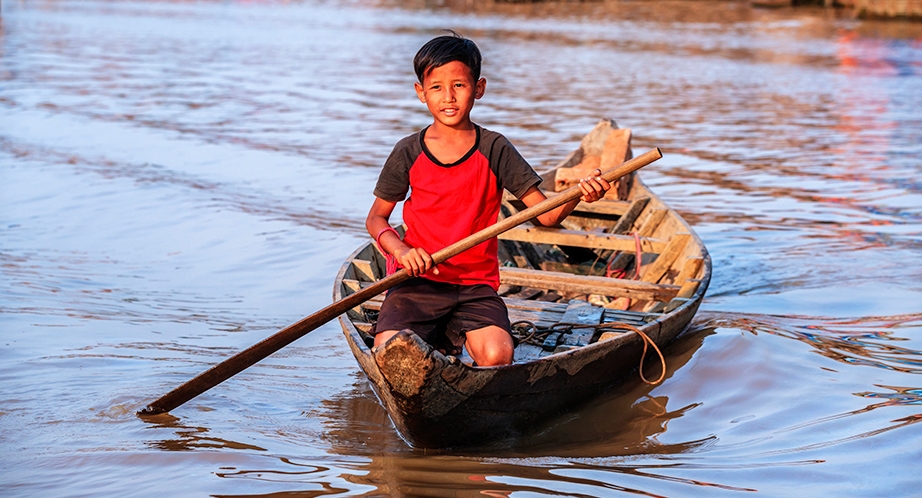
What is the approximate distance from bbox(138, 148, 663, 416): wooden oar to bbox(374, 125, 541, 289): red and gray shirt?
8.0 inches

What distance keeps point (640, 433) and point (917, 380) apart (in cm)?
151

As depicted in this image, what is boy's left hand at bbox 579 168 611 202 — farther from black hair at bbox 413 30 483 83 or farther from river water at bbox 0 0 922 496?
river water at bbox 0 0 922 496

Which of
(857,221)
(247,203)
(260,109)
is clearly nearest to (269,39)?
(260,109)

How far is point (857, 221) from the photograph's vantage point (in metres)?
7.89

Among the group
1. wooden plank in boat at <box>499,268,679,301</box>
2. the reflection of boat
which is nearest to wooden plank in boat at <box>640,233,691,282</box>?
the reflection of boat

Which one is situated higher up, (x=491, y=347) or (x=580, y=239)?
(x=491, y=347)

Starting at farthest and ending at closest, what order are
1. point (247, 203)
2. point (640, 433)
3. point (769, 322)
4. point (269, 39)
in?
point (269, 39), point (247, 203), point (769, 322), point (640, 433)

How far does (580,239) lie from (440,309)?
7.47ft

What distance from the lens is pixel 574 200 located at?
11.6 feet

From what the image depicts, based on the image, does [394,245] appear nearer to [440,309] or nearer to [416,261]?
[416,261]

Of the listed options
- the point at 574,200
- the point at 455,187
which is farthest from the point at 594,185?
the point at 455,187

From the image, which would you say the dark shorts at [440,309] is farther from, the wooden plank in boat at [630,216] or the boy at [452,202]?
the wooden plank in boat at [630,216]

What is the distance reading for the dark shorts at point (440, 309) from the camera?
371cm

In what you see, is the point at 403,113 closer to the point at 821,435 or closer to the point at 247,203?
the point at 247,203
